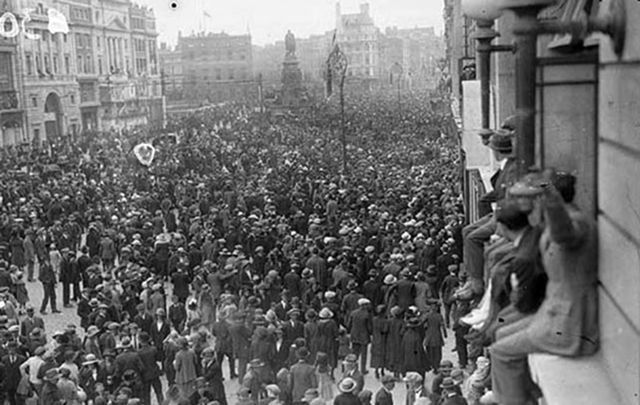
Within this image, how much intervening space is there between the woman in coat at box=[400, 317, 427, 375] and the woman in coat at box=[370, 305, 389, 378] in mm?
407

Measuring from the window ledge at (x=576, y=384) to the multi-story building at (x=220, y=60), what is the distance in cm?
10852

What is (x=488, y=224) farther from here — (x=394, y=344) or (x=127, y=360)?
(x=394, y=344)

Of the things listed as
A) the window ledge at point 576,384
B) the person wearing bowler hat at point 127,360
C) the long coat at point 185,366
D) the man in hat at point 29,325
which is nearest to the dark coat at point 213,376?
the long coat at point 185,366

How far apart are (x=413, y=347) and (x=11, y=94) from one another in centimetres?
5151

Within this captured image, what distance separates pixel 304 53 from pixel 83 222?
144m

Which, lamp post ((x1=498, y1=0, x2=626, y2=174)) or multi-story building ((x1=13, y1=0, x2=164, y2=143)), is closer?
lamp post ((x1=498, y1=0, x2=626, y2=174))

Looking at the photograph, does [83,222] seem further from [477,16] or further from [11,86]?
[11,86]

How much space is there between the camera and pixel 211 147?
1671 inches

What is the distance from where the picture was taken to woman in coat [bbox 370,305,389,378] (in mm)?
14266

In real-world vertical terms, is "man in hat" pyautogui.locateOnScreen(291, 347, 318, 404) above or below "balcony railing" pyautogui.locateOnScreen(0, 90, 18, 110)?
below

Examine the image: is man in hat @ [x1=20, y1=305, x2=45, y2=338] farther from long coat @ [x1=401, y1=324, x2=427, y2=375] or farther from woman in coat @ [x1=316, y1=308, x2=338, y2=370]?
long coat @ [x1=401, y1=324, x2=427, y2=375]

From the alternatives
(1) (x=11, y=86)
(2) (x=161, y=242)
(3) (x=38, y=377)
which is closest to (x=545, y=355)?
(3) (x=38, y=377)

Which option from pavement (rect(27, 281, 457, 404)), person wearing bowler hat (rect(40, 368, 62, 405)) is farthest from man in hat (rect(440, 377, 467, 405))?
person wearing bowler hat (rect(40, 368, 62, 405))

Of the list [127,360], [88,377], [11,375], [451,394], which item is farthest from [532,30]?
[11,375]
